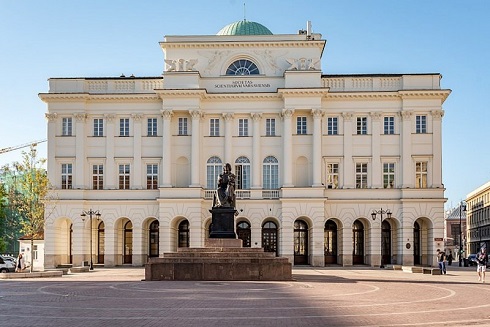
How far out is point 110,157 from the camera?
6694 centimetres

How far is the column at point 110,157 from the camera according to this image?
219 feet

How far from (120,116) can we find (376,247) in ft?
86.8

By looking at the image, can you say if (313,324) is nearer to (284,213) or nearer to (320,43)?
(284,213)

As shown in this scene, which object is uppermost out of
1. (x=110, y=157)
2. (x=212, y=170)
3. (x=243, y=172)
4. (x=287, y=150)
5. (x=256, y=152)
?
(x=287, y=150)

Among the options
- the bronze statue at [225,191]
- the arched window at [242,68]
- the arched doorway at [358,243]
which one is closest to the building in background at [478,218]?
the arched doorway at [358,243]

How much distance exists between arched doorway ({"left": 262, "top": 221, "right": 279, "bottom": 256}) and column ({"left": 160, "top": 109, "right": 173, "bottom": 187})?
997 cm

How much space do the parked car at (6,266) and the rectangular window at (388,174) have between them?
33143 millimetres

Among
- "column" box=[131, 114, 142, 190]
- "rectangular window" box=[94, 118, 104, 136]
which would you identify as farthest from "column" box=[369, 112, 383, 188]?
"rectangular window" box=[94, 118, 104, 136]

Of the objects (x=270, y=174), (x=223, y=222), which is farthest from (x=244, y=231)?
(x=223, y=222)

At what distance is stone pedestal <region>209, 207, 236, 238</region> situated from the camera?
41.6 metres

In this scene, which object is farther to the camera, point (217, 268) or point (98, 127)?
point (98, 127)

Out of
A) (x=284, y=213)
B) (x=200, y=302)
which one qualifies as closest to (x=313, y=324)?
(x=200, y=302)

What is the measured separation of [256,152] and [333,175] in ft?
24.3

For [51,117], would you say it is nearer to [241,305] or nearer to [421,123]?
[421,123]
